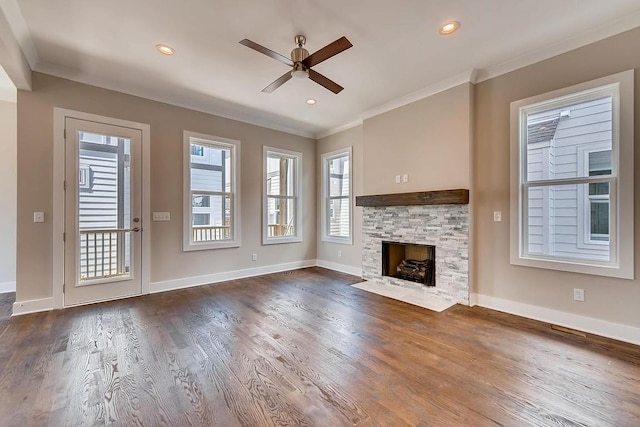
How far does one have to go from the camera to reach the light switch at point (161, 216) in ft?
13.1

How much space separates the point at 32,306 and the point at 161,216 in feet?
5.52

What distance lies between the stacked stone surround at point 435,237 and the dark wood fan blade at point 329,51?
7.89 ft

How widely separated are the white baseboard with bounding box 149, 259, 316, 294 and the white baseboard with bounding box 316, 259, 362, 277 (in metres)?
0.24

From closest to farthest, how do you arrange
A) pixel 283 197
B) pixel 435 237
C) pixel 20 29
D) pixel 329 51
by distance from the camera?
pixel 329 51 → pixel 20 29 → pixel 435 237 → pixel 283 197

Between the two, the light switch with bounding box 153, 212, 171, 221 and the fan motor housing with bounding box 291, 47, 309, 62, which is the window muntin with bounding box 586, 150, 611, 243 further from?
the light switch with bounding box 153, 212, 171, 221

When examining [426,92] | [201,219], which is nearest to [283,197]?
[201,219]

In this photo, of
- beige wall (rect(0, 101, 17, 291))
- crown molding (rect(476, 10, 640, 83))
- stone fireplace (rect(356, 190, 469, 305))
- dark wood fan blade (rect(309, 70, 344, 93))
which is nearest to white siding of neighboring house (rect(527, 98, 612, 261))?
crown molding (rect(476, 10, 640, 83))

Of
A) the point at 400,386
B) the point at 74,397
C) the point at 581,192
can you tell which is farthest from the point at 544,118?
the point at 74,397

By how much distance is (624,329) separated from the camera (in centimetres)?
252

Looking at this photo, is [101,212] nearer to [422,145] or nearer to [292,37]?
[292,37]

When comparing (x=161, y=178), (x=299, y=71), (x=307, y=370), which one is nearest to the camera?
(x=307, y=370)

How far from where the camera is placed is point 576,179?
112 inches

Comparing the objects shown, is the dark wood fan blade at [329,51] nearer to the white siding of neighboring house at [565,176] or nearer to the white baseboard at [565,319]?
the white siding of neighboring house at [565,176]

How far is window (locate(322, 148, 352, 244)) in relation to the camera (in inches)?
214
